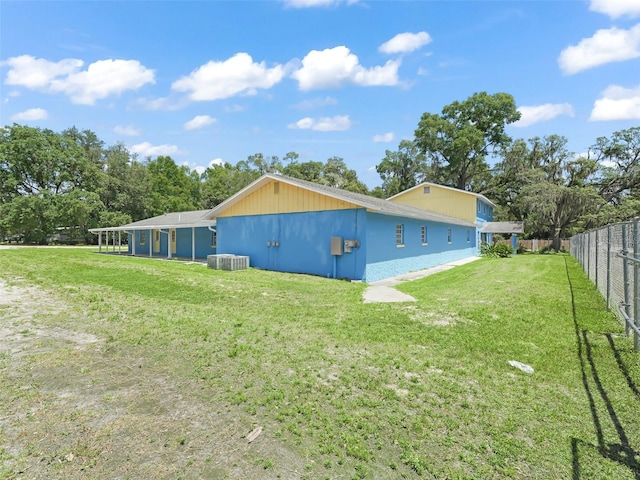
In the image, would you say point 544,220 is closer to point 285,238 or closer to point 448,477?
point 285,238

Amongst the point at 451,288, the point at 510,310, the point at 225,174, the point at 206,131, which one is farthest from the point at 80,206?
the point at 510,310

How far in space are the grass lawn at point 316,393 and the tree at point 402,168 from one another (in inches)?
1639

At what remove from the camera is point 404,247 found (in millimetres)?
14688

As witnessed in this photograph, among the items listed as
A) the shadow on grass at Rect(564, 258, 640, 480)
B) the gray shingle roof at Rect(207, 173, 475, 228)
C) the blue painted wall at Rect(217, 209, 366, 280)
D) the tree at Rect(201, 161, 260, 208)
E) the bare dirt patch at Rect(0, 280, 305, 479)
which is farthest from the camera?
the tree at Rect(201, 161, 260, 208)

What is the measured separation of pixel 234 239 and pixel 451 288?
10.3 m

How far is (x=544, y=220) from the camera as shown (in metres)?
32.0

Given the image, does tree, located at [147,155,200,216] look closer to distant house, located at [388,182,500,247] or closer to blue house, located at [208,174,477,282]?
distant house, located at [388,182,500,247]

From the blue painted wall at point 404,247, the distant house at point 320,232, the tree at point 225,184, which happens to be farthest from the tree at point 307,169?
the distant house at point 320,232

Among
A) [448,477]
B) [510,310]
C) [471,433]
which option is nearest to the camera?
[448,477]

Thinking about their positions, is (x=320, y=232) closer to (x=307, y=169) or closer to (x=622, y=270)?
(x=622, y=270)

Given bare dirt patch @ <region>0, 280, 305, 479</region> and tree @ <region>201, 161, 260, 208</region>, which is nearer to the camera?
bare dirt patch @ <region>0, 280, 305, 479</region>

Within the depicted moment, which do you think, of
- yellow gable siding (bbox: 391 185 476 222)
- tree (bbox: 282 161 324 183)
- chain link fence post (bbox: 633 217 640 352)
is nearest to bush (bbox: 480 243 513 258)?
yellow gable siding (bbox: 391 185 476 222)

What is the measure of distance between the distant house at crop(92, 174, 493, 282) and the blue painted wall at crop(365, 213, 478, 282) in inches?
1.4

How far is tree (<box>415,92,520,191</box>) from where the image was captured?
4234 cm
